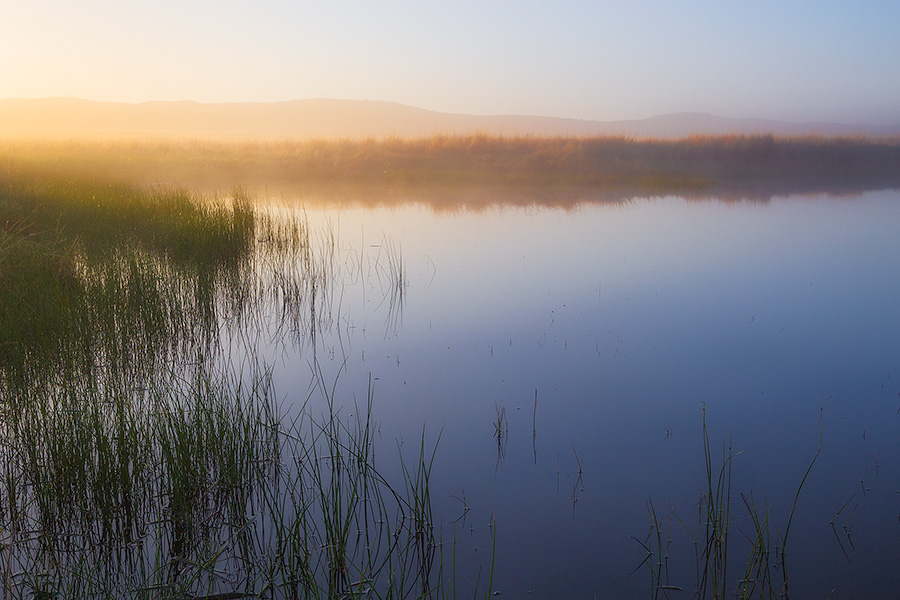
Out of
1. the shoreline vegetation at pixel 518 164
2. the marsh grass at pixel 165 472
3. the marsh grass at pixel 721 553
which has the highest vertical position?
→ the shoreline vegetation at pixel 518 164

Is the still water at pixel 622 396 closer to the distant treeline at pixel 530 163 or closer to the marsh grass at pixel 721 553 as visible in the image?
the marsh grass at pixel 721 553

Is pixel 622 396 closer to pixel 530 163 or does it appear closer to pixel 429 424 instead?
pixel 429 424

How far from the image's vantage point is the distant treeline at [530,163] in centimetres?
1867

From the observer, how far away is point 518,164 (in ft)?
65.7

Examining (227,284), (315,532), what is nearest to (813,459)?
(315,532)

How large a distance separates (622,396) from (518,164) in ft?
55.7

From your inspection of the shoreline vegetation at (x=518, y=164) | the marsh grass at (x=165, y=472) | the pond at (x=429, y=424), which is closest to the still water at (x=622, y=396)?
the pond at (x=429, y=424)

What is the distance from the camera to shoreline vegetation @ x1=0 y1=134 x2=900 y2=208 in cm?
1750

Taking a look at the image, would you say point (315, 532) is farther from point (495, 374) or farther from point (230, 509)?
point (495, 374)

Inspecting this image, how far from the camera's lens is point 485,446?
302cm

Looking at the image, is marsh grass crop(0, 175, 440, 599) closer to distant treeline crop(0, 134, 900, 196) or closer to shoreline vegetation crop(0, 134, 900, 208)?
shoreline vegetation crop(0, 134, 900, 208)

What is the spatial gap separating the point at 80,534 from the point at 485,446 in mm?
1594

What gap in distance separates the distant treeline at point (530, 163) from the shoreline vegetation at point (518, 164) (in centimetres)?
3

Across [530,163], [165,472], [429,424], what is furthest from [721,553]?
[530,163]
